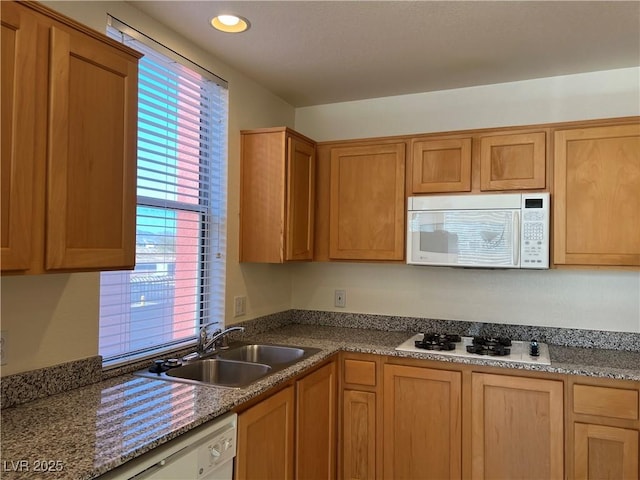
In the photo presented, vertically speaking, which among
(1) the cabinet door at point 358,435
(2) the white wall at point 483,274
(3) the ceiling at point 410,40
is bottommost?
(1) the cabinet door at point 358,435

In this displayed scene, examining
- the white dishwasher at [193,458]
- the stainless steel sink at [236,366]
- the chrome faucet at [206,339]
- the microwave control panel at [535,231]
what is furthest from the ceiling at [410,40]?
the white dishwasher at [193,458]

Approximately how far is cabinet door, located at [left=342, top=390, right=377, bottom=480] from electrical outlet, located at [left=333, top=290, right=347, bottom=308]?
750mm

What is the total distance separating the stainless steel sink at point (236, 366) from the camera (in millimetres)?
1981

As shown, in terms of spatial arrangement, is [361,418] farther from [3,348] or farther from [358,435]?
[3,348]

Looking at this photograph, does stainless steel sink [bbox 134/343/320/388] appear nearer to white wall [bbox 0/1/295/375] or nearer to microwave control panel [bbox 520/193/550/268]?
white wall [bbox 0/1/295/375]

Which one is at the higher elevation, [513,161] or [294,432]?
[513,161]

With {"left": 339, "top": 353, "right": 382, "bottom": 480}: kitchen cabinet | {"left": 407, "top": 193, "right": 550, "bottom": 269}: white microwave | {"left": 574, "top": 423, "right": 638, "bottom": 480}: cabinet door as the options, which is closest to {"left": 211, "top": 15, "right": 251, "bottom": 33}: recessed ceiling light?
{"left": 407, "top": 193, "right": 550, "bottom": 269}: white microwave

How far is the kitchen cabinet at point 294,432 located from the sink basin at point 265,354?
18 cm

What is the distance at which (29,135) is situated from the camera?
1.26 metres

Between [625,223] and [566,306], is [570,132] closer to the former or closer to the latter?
[625,223]

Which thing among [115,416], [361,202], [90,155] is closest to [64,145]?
[90,155]

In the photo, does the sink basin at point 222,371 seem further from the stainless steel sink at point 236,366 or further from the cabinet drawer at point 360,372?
the cabinet drawer at point 360,372

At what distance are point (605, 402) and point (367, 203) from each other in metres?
1.57

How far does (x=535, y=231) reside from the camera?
2379 millimetres
